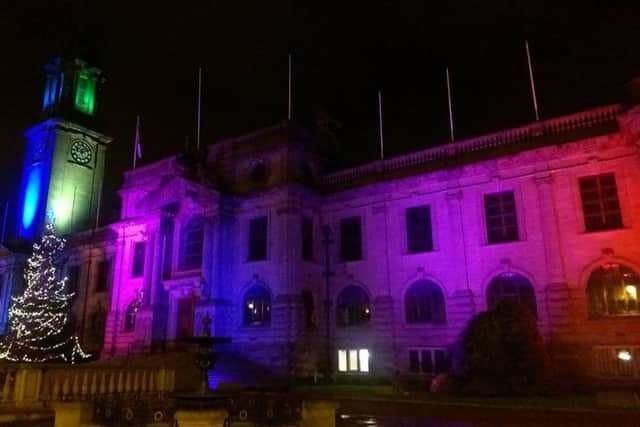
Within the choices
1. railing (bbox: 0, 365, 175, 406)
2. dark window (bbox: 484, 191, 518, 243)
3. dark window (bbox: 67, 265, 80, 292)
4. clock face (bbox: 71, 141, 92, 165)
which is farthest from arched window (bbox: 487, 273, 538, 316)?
clock face (bbox: 71, 141, 92, 165)

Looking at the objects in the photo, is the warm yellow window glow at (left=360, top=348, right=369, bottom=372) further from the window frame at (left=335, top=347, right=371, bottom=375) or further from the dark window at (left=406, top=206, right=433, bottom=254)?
the dark window at (left=406, top=206, right=433, bottom=254)

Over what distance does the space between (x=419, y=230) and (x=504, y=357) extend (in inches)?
417

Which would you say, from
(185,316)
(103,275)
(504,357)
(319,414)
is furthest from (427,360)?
(103,275)

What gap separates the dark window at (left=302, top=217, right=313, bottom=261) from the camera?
31531mm

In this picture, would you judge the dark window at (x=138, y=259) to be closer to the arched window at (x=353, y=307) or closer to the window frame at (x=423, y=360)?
the arched window at (x=353, y=307)

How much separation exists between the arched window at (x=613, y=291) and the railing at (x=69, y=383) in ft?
62.6

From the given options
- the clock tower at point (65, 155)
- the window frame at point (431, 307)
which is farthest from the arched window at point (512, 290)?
the clock tower at point (65, 155)

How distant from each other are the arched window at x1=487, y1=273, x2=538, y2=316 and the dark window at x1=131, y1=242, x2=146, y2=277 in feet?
83.5

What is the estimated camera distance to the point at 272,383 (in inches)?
1052

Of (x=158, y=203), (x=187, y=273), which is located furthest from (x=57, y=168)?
(x=187, y=273)

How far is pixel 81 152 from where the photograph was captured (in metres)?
52.7

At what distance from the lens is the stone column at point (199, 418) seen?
1010 centimetres

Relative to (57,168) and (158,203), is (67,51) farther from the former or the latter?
(158,203)

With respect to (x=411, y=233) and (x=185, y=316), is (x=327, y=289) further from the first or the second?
(x=185, y=316)
